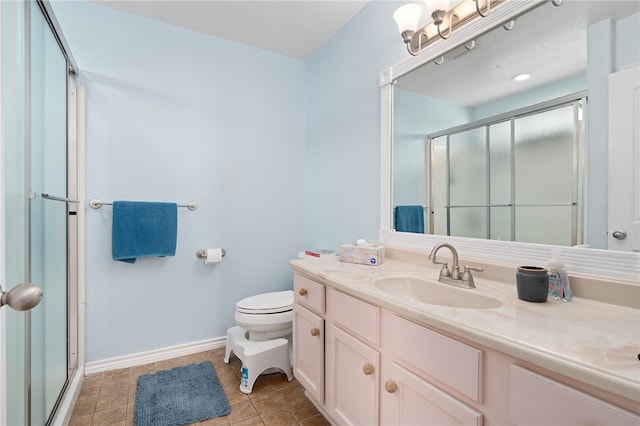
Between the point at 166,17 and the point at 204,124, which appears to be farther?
the point at 204,124

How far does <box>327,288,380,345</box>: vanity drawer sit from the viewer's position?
1076 millimetres

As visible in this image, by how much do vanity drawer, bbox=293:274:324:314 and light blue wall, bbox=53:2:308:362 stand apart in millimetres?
957

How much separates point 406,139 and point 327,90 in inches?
37.4

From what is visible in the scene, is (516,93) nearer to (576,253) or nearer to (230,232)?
(576,253)

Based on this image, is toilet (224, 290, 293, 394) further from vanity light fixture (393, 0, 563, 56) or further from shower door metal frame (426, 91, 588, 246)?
vanity light fixture (393, 0, 563, 56)

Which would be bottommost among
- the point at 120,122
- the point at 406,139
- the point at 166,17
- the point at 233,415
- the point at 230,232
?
the point at 233,415

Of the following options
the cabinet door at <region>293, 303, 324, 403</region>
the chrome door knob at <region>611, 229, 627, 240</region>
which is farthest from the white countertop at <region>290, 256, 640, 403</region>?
the cabinet door at <region>293, 303, 324, 403</region>

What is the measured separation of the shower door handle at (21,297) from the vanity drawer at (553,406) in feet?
3.40

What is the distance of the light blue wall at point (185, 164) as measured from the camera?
1948mm

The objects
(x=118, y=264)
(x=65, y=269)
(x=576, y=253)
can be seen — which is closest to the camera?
(x=576, y=253)

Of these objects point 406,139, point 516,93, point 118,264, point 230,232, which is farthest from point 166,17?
point 516,93

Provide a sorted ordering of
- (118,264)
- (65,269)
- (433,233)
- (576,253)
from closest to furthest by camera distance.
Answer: (576,253) → (433,233) → (65,269) → (118,264)

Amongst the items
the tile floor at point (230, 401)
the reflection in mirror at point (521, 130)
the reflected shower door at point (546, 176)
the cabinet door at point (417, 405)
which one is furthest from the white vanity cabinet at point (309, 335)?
the reflected shower door at point (546, 176)

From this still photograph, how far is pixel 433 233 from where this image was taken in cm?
150
